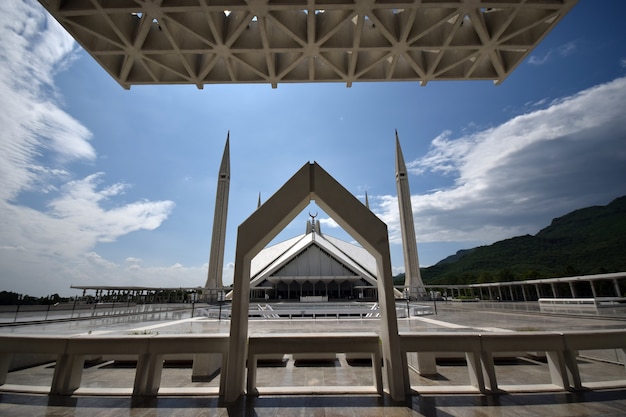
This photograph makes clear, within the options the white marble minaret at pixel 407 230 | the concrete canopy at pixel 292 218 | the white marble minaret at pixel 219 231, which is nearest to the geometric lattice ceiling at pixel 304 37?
the concrete canopy at pixel 292 218

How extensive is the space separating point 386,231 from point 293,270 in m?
36.7

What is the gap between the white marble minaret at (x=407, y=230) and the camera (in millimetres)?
37844

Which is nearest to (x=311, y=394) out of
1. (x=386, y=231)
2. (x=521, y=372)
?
(x=386, y=231)

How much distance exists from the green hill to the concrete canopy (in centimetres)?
4969

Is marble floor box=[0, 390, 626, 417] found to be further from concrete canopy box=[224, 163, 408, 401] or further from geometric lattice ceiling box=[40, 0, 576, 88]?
geometric lattice ceiling box=[40, 0, 576, 88]

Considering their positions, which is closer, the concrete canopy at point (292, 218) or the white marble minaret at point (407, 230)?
the concrete canopy at point (292, 218)

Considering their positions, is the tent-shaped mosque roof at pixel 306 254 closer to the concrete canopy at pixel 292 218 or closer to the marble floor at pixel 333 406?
the marble floor at pixel 333 406

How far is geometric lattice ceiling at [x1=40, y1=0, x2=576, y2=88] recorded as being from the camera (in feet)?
24.1

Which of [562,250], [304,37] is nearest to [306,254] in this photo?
[304,37]

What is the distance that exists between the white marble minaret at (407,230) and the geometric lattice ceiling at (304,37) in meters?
31.2

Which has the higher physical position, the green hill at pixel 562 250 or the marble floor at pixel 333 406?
the green hill at pixel 562 250

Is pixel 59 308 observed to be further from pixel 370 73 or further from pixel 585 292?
pixel 585 292

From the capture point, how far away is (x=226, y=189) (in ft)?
130

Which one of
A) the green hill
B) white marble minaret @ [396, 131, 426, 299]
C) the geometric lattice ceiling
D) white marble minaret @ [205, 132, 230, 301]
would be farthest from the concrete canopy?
the green hill
